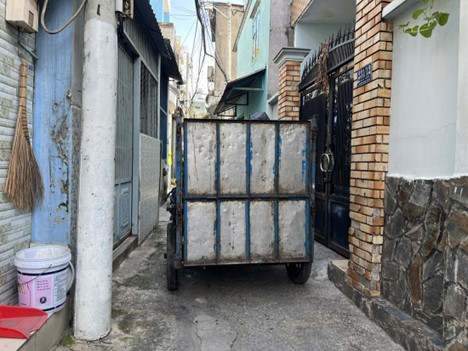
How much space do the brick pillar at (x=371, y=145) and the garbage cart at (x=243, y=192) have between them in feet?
1.64

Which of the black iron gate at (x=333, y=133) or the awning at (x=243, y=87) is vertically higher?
the awning at (x=243, y=87)

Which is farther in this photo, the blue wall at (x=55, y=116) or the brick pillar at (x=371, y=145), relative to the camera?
the brick pillar at (x=371, y=145)

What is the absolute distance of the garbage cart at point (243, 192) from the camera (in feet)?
11.8

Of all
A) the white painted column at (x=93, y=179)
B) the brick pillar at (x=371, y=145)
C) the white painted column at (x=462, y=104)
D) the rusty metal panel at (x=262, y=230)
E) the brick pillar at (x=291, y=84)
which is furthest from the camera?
the brick pillar at (x=291, y=84)

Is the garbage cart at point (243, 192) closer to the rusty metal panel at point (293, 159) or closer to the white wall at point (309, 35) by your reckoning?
the rusty metal panel at point (293, 159)

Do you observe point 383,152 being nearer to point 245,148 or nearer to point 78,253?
point 245,148

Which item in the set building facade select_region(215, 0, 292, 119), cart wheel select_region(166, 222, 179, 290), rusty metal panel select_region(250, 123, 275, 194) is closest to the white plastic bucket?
cart wheel select_region(166, 222, 179, 290)

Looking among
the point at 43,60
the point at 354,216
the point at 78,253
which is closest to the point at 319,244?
the point at 354,216

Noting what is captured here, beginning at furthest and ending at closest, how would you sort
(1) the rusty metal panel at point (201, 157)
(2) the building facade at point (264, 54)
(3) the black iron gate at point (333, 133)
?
(2) the building facade at point (264, 54), (3) the black iron gate at point (333, 133), (1) the rusty metal panel at point (201, 157)

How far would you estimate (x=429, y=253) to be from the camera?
9.00 feet

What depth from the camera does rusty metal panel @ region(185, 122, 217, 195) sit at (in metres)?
3.60

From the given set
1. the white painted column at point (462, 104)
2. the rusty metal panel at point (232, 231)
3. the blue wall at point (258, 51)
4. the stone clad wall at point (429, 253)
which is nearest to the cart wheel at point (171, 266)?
the rusty metal panel at point (232, 231)

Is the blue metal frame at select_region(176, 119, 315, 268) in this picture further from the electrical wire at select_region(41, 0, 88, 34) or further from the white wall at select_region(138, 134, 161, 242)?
the white wall at select_region(138, 134, 161, 242)

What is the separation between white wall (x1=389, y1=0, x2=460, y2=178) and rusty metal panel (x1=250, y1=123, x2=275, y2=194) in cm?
115
